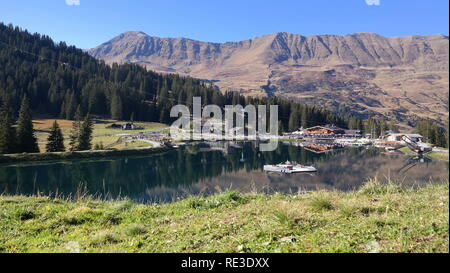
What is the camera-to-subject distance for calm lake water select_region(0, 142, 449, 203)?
101ft

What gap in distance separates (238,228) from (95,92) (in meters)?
127

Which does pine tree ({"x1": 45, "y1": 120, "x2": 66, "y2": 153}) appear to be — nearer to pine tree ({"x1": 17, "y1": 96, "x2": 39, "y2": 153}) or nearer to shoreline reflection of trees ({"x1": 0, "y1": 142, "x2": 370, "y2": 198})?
pine tree ({"x1": 17, "y1": 96, "x2": 39, "y2": 153})

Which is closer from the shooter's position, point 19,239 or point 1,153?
point 19,239

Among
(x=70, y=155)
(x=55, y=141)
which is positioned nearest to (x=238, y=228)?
(x=70, y=155)

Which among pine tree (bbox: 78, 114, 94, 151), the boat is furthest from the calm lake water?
pine tree (bbox: 78, 114, 94, 151)

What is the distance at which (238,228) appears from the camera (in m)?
6.06

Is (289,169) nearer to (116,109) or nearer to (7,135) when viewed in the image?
(7,135)

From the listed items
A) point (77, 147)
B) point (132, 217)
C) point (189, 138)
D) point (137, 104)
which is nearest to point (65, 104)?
point (137, 104)

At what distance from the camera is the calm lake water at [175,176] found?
3066 centimetres

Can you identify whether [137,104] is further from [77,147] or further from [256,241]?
[256,241]

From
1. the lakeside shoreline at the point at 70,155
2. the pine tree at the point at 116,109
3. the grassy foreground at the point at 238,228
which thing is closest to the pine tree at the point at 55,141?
the lakeside shoreline at the point at 70,155

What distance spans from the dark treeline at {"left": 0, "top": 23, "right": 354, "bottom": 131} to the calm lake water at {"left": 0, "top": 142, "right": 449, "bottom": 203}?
65.1 meters

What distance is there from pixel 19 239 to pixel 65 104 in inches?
4668
